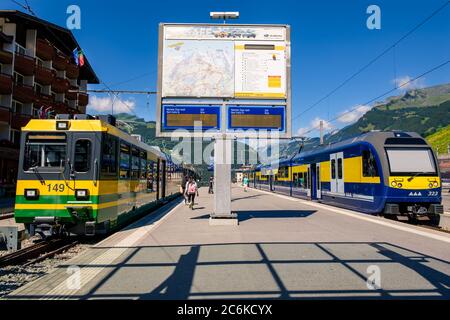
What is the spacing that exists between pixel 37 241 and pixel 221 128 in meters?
6.25

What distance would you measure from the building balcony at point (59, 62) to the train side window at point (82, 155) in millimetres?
35567

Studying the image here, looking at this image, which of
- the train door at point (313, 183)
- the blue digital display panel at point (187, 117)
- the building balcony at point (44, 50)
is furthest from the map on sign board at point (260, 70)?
the building balcony at point (44, 50)

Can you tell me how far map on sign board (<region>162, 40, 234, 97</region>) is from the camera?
39.9ft

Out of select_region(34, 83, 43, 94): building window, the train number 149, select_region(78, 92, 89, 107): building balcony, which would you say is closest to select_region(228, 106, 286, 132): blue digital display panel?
the train number 149

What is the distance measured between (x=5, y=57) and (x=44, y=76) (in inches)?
244

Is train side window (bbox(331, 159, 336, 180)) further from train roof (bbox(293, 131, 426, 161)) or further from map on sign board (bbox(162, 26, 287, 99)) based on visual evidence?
map on sign board (bbox(162, 26, 287, 99))

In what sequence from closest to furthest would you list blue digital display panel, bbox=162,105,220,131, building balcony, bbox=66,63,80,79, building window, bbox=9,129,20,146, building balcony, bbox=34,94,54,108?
blue digital display panel, bbox=162,105,220,131
building window, bbox=9,129,20,146
building balcony, bbox=34,94,54,108
building balcony, bbox=66,63,80,79

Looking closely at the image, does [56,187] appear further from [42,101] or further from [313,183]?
A: [42,101]

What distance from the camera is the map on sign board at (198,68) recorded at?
1216cm

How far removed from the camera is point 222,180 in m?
12.5

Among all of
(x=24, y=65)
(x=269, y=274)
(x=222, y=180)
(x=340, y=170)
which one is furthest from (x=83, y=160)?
(x=24, y=65)
